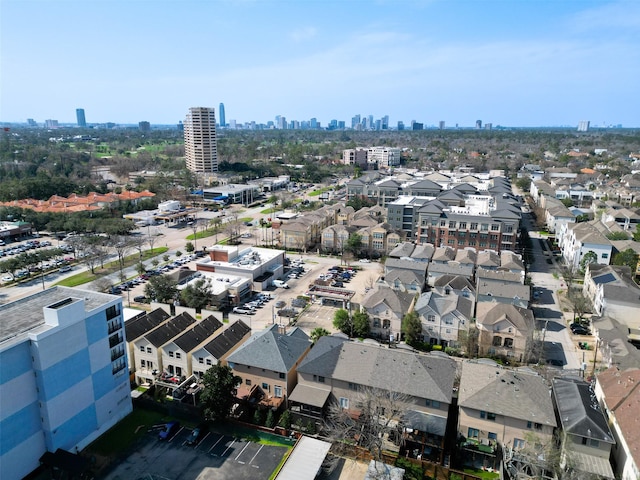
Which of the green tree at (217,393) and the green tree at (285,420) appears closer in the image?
the green tree at (217,393)

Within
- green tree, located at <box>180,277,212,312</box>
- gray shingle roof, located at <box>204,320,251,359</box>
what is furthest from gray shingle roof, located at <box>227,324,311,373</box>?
green tree, located at <box>180,277,212,312</box>

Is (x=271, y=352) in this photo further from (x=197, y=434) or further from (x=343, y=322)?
(x=343, y=322)

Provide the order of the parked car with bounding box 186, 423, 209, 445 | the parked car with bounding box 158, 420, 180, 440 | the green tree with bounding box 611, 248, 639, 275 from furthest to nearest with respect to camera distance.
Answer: the green tree with bounding box 611, 248, 639, 275
the parked car with bounding box 158, 420, 180, 440
the parked car with bounding box 186, 423, 209, 445

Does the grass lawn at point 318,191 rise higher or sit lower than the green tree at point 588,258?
higher

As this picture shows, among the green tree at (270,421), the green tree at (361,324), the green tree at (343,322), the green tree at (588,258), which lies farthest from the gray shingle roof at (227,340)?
the green tree at (588,258)

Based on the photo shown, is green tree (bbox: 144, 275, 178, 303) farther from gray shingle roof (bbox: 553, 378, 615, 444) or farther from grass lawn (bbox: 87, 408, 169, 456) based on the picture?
gray shingle roof (bbox: 553, 378, 615, 444)

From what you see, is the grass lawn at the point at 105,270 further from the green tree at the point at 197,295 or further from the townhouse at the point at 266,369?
the townhouse at the point at 266,369

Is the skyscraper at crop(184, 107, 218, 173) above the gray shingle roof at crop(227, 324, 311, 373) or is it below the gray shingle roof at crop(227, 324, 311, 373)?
above
